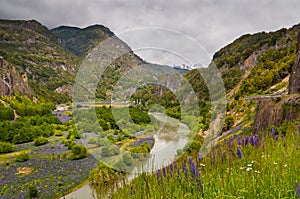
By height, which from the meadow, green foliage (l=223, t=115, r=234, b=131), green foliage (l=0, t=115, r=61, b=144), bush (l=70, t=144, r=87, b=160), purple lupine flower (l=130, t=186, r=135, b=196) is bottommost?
bush (l=70, t=144, r=87, b=160)

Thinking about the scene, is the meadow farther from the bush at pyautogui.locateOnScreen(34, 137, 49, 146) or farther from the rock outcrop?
the bush at pyautogui.locateOnScreen(34, 137, 49, 146)

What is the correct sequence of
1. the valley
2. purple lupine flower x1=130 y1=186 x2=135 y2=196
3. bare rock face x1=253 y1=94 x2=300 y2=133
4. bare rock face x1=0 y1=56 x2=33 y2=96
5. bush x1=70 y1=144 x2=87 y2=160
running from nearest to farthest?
the valley < purple lupine flower x1=130 y1=186 x2=135 y2=196 < bare rock face x1=253 y1=94 x2=300 y2=133 < bush x1=70 y1=144 x2=87 y2=160 < bare rock face x1=0 y1=56 x2=33 y2=96

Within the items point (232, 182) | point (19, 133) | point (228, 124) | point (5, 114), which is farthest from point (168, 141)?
point (5, 114)

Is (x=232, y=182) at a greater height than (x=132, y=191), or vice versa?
(x=232, y=182)

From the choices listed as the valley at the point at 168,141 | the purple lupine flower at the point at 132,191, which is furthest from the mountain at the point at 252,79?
the purple lupine flower at the point at 132,191

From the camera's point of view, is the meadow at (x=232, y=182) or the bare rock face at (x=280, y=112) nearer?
the meadow at (x=232, y=182)

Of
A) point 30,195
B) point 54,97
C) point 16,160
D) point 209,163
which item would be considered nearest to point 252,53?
point 16,160

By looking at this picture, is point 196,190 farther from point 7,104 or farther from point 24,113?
point 7,104

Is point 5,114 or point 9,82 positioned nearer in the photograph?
point 5,114

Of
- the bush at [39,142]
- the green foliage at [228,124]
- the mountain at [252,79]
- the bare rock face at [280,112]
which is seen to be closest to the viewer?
the bare rock face at [280,112]

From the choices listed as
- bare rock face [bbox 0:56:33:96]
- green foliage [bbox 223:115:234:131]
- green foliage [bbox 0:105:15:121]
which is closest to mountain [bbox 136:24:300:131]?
green foliage [bbox 223:115:234:131]

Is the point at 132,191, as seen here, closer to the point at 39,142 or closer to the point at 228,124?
the point at 228,124

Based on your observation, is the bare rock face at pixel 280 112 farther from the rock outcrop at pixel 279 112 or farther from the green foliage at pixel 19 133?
the green foliage at pixel 19 133

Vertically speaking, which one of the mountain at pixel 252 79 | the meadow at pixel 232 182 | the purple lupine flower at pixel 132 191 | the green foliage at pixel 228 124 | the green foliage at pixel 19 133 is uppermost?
the mountain at pixel 252 79
